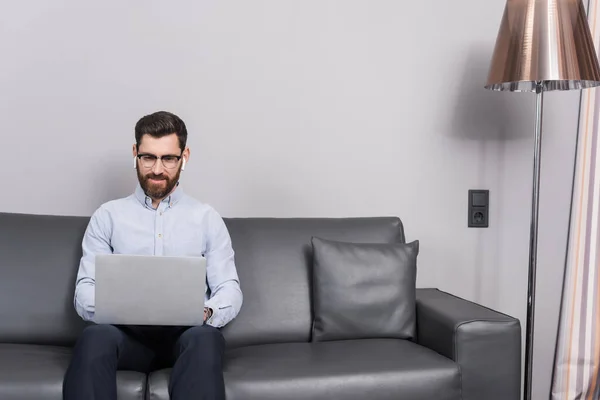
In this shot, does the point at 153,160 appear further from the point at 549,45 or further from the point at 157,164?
the point at 549,45

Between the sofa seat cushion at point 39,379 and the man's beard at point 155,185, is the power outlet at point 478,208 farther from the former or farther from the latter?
the sofa seat cushion at point 39,379

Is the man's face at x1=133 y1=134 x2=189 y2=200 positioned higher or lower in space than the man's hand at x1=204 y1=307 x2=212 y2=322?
higher

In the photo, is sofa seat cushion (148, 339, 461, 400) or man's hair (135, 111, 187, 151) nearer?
sofa seat cushion (148, 339, 461, 400)

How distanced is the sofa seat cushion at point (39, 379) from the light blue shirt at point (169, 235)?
331 millimetres

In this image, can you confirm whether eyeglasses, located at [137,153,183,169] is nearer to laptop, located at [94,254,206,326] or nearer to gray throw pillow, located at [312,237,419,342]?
laptop, located at [94,254,206,326]

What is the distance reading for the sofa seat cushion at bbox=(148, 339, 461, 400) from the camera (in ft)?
6.48

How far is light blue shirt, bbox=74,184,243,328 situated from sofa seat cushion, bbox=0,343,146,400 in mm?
331

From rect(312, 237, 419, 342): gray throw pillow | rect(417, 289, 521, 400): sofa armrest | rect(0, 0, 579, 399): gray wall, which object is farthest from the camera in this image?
rect(0, 0, 579, 399): gray wall

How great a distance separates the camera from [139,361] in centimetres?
212

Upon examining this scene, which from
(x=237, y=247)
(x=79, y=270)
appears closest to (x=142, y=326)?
(x=79, y=270)

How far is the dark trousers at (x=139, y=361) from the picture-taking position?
6.06 ft

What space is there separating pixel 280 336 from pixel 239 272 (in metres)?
0.26

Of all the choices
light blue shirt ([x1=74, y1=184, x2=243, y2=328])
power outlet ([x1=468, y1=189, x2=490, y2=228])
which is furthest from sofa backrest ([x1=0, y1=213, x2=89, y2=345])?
power outlet ([x1=468, y1=189, x2=490, y2=228])

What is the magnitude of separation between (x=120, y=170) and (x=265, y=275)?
0.73 m
